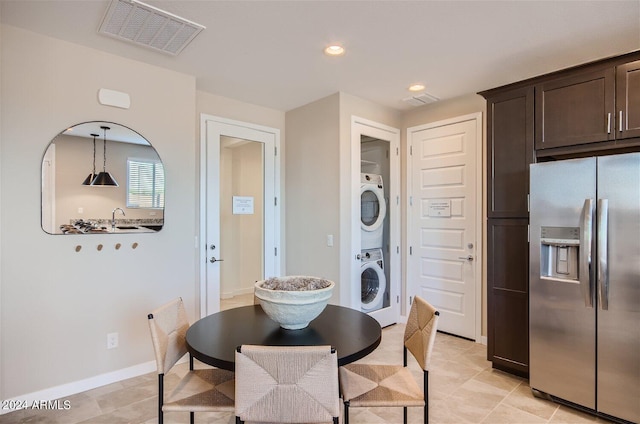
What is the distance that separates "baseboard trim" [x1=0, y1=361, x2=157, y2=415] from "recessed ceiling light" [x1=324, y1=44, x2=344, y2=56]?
2884 millimetres

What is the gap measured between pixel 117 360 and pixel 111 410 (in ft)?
1.60

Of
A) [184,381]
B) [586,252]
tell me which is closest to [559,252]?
[586,252]

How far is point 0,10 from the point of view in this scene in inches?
83.6

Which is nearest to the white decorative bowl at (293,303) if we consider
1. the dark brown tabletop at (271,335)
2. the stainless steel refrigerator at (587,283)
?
the dark brown tabletop at (271,335)

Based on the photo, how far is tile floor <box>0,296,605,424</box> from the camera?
2234 millimetres

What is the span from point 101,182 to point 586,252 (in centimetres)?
345

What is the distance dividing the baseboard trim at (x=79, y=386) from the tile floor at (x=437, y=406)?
0.05 metres

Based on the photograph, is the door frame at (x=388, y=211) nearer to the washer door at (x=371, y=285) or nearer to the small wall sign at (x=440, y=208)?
the washer door at (x=371, y=285)

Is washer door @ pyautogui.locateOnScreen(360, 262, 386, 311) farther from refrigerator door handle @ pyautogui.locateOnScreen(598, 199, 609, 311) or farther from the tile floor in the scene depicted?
refrigerator door handle @ pyautogui.locateOnScreen(598, 199, 609, 311)

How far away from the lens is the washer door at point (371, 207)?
3.88m

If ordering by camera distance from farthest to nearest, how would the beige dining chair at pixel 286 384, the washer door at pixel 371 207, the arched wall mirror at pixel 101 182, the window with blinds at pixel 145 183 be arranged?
the washer door at pixel 371 207 < the window with blinds at pixel 145 183 < the arched wall mirror at pixel 101 182 < the beige dining chair at pixel 286 384

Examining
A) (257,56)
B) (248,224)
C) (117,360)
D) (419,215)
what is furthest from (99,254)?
(419,215)

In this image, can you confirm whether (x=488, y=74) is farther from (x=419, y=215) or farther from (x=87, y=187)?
(x=87, y=187)

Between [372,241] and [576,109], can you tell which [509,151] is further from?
[372,241]
